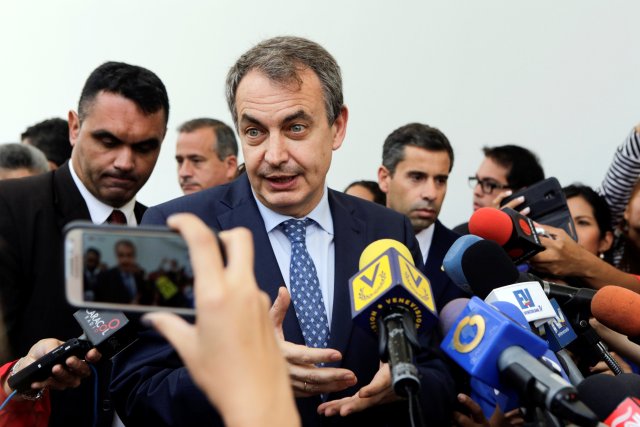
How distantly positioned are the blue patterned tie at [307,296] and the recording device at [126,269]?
0.97m

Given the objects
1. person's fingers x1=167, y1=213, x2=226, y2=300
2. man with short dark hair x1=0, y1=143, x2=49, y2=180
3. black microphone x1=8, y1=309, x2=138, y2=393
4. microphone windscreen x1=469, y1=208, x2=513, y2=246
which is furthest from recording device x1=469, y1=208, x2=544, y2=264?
man with short dark hair x1=0, y1=143, x2=49, y2=180

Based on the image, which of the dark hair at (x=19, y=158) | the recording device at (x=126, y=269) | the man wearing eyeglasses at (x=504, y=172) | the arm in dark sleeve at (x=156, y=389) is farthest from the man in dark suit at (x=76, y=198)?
the man wearing eyeglasses at (x=504, y=172)

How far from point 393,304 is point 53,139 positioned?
3075 mm

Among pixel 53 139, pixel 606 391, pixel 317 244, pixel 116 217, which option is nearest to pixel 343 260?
pixel 317 244

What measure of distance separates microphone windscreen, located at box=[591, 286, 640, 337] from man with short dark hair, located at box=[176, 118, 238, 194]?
305 centimetres

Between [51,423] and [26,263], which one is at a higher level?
[26,263]

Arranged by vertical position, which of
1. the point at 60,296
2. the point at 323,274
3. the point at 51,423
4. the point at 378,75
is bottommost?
the point at 51,423

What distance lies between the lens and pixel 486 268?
167 cm

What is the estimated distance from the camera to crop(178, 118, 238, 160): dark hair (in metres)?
4.40

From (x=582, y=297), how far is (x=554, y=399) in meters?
0.74

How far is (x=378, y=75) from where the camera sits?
4.26 metres

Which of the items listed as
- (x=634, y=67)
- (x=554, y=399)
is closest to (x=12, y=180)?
(x=554, y=399)

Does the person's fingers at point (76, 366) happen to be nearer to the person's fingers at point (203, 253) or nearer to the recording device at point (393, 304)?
the recording device at point (393, 304)

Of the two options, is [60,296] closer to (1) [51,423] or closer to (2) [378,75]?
(1) [51,423]
